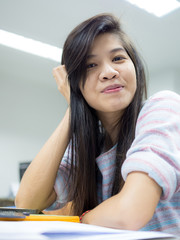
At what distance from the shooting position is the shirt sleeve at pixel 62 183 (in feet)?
2.86

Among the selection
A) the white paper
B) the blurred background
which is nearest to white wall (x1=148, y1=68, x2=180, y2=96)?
the blurred background

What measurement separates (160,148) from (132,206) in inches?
4.6

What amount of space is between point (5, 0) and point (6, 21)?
1.39 feet

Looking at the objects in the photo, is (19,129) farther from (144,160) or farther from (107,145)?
(144,160)

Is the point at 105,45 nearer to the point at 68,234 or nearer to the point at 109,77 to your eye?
the point at 109,77

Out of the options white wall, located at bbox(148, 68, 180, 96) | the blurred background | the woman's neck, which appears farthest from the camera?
white wall, located at bbox(148, 68, 180, 96)

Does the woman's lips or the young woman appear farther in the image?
the woman's lips

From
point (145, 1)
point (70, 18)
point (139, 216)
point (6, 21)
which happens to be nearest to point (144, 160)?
point (139, 216)

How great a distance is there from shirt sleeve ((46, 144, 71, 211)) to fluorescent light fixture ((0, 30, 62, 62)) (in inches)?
124

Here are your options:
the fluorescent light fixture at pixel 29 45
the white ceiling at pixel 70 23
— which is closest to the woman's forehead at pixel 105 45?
the white ceiling at pixel 70 23

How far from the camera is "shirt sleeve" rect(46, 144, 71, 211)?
871mm

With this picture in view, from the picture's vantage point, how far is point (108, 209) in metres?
0.47

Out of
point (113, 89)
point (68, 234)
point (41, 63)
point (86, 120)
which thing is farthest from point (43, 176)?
point (41, 63)

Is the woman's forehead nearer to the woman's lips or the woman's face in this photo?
the woman's face
